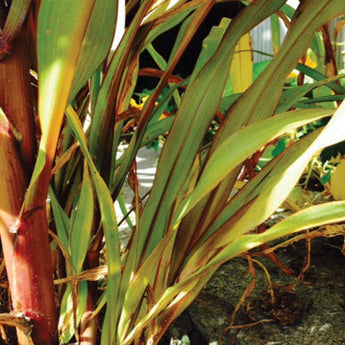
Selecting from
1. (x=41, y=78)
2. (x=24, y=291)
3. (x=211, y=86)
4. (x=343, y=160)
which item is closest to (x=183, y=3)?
(x=211, y=86)

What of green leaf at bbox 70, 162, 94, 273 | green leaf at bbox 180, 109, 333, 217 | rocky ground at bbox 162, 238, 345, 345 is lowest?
rocky ground at bbox 162, 238, 345, 345

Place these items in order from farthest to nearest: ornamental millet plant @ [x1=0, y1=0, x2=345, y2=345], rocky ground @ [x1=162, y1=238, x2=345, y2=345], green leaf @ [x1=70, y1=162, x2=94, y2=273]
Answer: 1. rocky ground @ [x1=162, y1=238, x2=345, y2=345]
2. green leaf @ [x1=70, y1=162, x2=94, y2=273]
3. ornamental millet plant @ [x1=0, y1=0, x2=345, y2=345]

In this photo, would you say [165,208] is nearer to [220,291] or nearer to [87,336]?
[87,336]

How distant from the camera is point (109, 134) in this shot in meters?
0.53

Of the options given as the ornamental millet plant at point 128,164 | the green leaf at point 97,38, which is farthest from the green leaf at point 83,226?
the green leaf at point 97,38

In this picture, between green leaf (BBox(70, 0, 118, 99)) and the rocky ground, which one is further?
the rocky ground

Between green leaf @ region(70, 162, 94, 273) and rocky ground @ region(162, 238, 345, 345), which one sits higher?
green leaf @ region(70, 162, 94, 273)

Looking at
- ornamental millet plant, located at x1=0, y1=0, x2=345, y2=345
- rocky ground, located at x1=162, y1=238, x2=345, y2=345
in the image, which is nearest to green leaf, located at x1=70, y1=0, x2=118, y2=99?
ornamental millet plant, located at x1=0, y1=0, x2=345, y2=345

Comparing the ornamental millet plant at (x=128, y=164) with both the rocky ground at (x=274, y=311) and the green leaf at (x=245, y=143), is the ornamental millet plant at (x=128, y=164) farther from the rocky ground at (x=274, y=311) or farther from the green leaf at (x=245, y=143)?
the rocky ground at (x=274, y=311)

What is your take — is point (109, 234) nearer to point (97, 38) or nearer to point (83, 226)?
point (83, 226)

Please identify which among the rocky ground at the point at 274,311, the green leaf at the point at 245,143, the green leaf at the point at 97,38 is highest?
the green leaf at the point at 97,38

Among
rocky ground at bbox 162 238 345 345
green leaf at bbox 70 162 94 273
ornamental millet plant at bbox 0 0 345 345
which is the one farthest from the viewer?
rocky ground at bbox 162 238 345 345

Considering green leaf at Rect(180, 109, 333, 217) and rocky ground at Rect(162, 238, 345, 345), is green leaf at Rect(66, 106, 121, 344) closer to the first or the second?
green leaf at Rect(180, 109, 333, 217)

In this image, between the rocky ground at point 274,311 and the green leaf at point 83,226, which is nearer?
the green leaf at point 83,226
